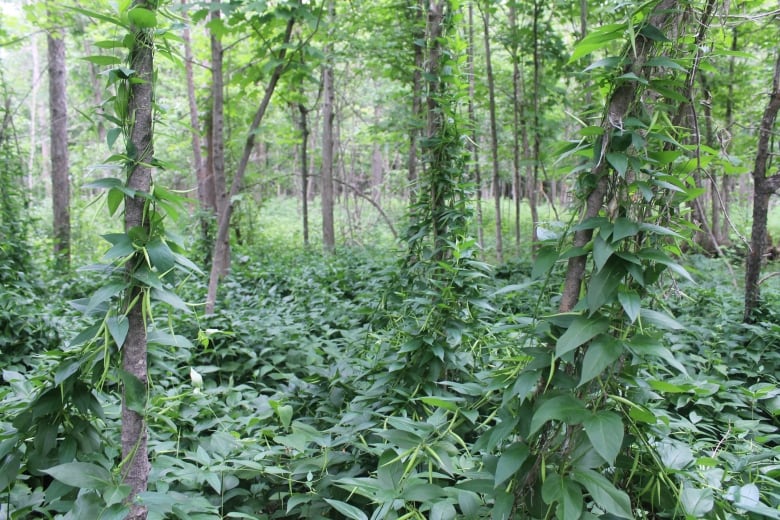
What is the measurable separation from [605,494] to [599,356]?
0.31 meters

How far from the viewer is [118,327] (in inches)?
52.5

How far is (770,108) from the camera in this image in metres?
3.62

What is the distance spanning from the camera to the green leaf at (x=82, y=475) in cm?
123

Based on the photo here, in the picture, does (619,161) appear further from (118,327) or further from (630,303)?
(118,327)

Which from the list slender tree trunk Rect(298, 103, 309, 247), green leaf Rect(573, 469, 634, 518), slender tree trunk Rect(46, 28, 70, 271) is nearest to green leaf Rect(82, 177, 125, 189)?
green leaf Rect(573, 469, 634, 518)

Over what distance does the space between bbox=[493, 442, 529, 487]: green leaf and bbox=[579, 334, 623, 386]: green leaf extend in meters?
0.25

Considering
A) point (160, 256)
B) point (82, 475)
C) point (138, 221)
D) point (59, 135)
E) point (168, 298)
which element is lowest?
point (82, 475)

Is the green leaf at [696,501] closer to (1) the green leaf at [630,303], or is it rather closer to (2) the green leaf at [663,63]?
(1) the green leaf at [630,303]

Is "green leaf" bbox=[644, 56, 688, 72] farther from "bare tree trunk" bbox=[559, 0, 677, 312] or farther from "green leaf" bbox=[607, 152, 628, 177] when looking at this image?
"green leaf" bbox=[607, 152, 628, 177]

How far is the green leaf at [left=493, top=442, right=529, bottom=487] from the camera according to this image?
3.82ft

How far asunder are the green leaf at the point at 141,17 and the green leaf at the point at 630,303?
1457mm

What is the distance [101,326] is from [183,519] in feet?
1.88

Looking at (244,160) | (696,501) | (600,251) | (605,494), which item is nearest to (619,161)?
(600,251)

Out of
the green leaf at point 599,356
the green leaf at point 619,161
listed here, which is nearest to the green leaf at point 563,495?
the green leaf at point 599,356
